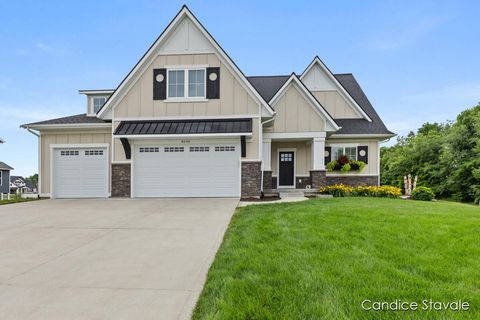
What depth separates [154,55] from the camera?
12477 mm

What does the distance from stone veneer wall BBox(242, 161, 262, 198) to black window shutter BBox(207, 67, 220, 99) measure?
328 centimetres

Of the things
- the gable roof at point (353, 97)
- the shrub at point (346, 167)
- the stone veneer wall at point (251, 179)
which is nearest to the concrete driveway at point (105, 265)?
the stone veneer wall at point (251, 179)

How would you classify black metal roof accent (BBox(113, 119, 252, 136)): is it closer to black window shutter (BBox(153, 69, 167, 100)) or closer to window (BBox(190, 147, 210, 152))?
window (BBox(190, 147, 210, 152))

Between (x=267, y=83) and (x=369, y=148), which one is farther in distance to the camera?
(x=267, y=83)

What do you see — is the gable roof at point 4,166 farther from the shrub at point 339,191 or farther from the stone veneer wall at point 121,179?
the shrub at point 339,191

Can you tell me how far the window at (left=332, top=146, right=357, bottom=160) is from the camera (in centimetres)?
1576

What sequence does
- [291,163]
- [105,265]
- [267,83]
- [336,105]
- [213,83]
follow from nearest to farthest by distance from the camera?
[105,265]
[213,83]
[291,163]
[336,105]
[267,83]

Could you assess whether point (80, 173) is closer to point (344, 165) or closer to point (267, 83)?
point (267, 83)

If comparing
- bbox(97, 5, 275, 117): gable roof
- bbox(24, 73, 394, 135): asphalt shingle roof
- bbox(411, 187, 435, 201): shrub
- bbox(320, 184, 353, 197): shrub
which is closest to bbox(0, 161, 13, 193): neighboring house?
bbox(24, 73, 394, 135): asphalt shingle roof

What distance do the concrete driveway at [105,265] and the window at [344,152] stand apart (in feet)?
33.2

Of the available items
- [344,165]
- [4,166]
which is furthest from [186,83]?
[4,166]

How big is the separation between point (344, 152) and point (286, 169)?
3.37 metres

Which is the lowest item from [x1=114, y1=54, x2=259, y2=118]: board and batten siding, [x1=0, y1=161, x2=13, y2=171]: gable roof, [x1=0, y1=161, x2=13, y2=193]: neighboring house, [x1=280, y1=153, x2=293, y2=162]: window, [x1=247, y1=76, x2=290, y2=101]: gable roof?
[x1=0, y1=161, x2=13, y2=193]: neighboring house

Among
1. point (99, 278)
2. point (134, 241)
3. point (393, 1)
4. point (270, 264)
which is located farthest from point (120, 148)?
point (393, 1)
